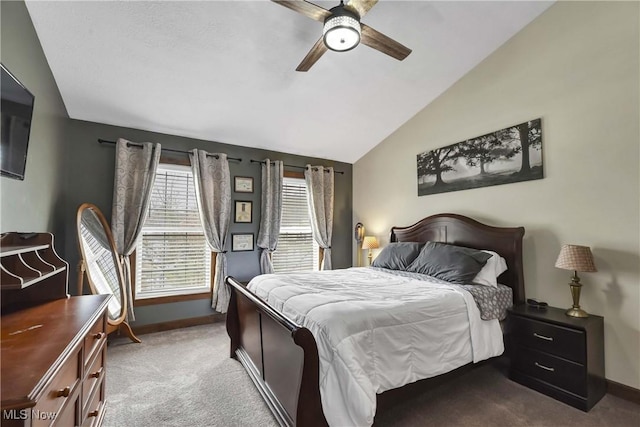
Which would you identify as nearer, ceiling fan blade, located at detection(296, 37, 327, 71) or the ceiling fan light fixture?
the ceiling fan light fixture

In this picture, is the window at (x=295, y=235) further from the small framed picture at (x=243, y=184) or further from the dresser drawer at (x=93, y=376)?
the dresser drawer at (x=93, y=376)

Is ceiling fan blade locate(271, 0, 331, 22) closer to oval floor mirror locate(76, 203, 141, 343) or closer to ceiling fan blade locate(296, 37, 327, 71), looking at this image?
ceiling fan blade locate(296, 37, 327, 71)

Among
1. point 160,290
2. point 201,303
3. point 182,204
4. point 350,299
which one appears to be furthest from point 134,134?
point 350,299

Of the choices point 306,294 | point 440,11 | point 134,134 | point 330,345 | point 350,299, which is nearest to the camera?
point 330,345

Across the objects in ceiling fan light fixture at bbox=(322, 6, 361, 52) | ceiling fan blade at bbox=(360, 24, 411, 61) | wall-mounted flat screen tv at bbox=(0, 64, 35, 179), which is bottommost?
wall-mounted flat screen tv at bbox=(0, 64, 35, 179)

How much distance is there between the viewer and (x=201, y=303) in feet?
13.5

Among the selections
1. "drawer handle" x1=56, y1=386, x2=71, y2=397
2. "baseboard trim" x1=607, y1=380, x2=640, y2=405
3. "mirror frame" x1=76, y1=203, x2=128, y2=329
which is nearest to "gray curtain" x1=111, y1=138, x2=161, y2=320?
"mirror frame" x1=76, y1=203, x2=128, y2=329

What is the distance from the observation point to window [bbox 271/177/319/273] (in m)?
4.84

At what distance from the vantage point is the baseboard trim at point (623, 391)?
2.28 m

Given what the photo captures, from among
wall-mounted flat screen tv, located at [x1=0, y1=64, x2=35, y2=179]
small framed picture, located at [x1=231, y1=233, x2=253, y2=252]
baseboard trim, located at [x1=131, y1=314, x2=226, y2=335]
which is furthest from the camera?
small framed picture, located at [x1=231, y1=233, x2=253, y2=252]

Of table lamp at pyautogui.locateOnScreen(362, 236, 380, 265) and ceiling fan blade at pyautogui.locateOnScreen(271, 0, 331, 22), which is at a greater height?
ceiling fan blade at pyautogui.locateOnScreen(271, 0, 331, 22)

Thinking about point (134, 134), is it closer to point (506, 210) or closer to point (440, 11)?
point (440, 11)

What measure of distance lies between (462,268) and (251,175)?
3126 millimetres

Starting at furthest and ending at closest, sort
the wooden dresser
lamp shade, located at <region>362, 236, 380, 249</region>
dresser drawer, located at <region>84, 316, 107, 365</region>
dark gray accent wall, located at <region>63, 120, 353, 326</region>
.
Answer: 1. lamp shade, located at <region>362, 236, 380, 249</region>
2. dark gray accent wall, located at <region>63, 120, 353, 326</region>
3. dresser drawer, located at <region>84, 316, 107, 365</region>
4. the wooden dresser
